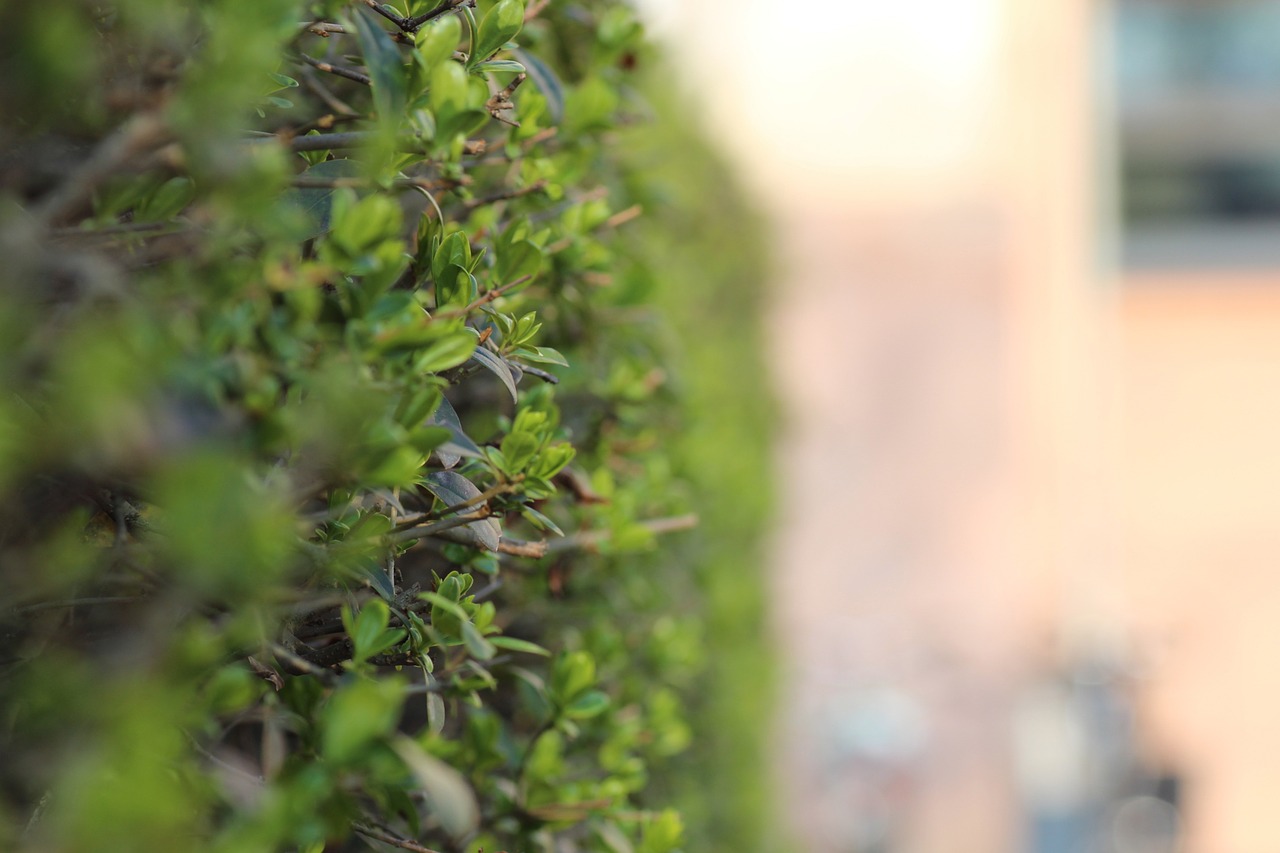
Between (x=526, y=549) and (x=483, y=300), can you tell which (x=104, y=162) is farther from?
(x=526, y=549)

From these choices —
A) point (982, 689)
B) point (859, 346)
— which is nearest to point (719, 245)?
point (859, 346)

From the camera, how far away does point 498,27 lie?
38.1 inches

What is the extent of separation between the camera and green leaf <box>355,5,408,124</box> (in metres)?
0.86

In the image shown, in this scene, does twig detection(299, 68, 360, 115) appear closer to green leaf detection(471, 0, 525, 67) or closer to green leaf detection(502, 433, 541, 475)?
green leaf detection(471, 0, 525, 67)

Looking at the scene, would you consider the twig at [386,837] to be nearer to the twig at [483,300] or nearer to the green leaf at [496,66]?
the twig at [483,300]

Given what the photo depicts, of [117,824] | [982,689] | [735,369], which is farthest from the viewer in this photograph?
[982,689]

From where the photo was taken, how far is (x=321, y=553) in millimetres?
839

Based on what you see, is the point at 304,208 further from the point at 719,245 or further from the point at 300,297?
the point at 719,245

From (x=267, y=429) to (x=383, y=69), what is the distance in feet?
0.86

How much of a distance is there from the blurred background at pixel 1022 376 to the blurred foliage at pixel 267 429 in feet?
19.9

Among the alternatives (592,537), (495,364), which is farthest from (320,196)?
(592,537)

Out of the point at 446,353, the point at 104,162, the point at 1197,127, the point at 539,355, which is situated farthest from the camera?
the point at 1197,127

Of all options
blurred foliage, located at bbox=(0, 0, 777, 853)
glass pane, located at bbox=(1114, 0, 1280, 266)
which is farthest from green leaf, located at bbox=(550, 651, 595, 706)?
glass pane, located at bbox=(1114, 0, 1280, 266)

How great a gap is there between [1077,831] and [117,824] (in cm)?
704
